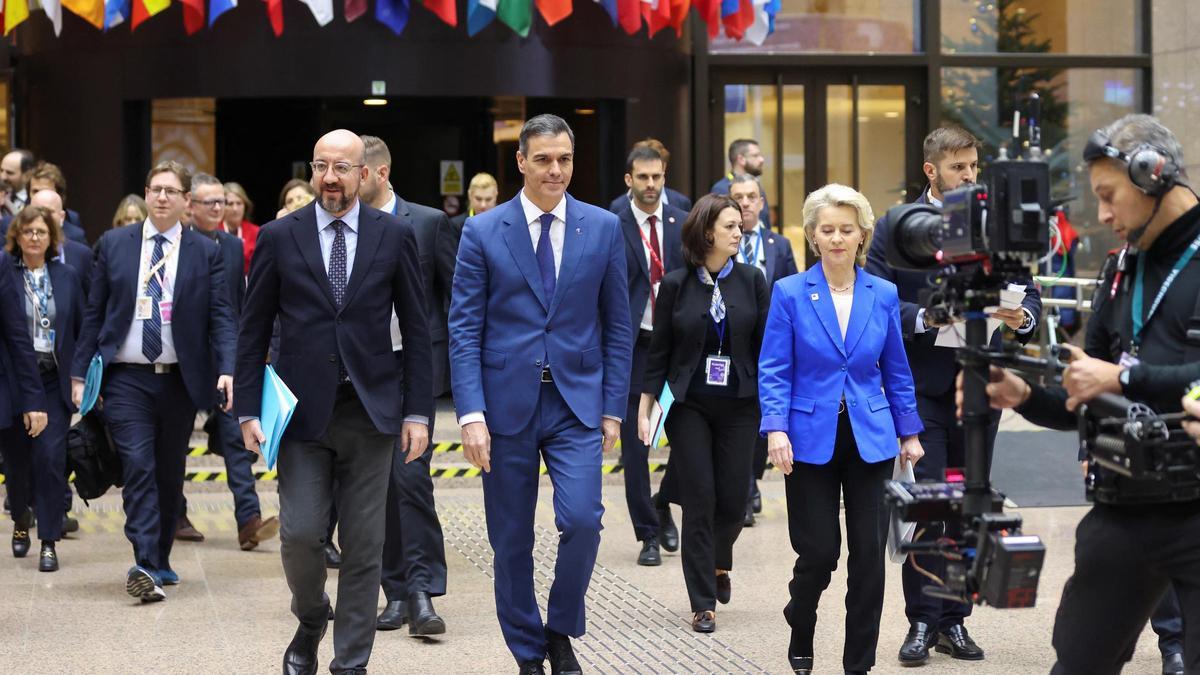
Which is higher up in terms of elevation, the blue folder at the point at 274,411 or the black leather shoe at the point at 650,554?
the blue folder at the point at 274,411

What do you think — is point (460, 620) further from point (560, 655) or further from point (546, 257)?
point (546, 257)

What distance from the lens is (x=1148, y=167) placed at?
4551 millimetres

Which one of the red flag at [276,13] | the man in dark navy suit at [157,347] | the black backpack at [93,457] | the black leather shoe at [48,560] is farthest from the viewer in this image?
the red flag at [276,13]

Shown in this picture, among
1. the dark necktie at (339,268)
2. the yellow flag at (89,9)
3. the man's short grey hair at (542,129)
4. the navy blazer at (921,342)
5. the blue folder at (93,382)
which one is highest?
the yellow flag at (89,9)

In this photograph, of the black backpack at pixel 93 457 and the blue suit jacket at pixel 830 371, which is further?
the black backpack at pixel 93 457

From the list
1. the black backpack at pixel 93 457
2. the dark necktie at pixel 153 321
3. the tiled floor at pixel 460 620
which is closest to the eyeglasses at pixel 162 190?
the dark necktie at pixel 153 321

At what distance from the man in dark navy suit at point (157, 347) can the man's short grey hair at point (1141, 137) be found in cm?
533

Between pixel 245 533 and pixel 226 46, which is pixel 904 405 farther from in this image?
pixel 226 46

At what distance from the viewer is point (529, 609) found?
6.58 meters

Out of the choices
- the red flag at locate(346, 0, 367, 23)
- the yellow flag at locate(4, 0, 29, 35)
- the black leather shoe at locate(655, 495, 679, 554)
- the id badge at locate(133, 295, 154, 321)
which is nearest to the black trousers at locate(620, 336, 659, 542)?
the black leather shoe at locate(655, 495, 679, 554)

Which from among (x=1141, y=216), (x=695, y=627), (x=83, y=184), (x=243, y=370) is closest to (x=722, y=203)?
(x=695, y=627)

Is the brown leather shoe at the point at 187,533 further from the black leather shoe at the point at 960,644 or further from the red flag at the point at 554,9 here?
the red flag at the point at 554,9

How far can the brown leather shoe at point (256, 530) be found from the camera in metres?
10.0

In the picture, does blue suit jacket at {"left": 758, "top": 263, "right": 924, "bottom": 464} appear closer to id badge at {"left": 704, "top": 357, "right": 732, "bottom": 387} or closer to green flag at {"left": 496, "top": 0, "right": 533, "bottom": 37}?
id badge at {"left": 704, "top": 357, "right": 732, "bottom": 387}
